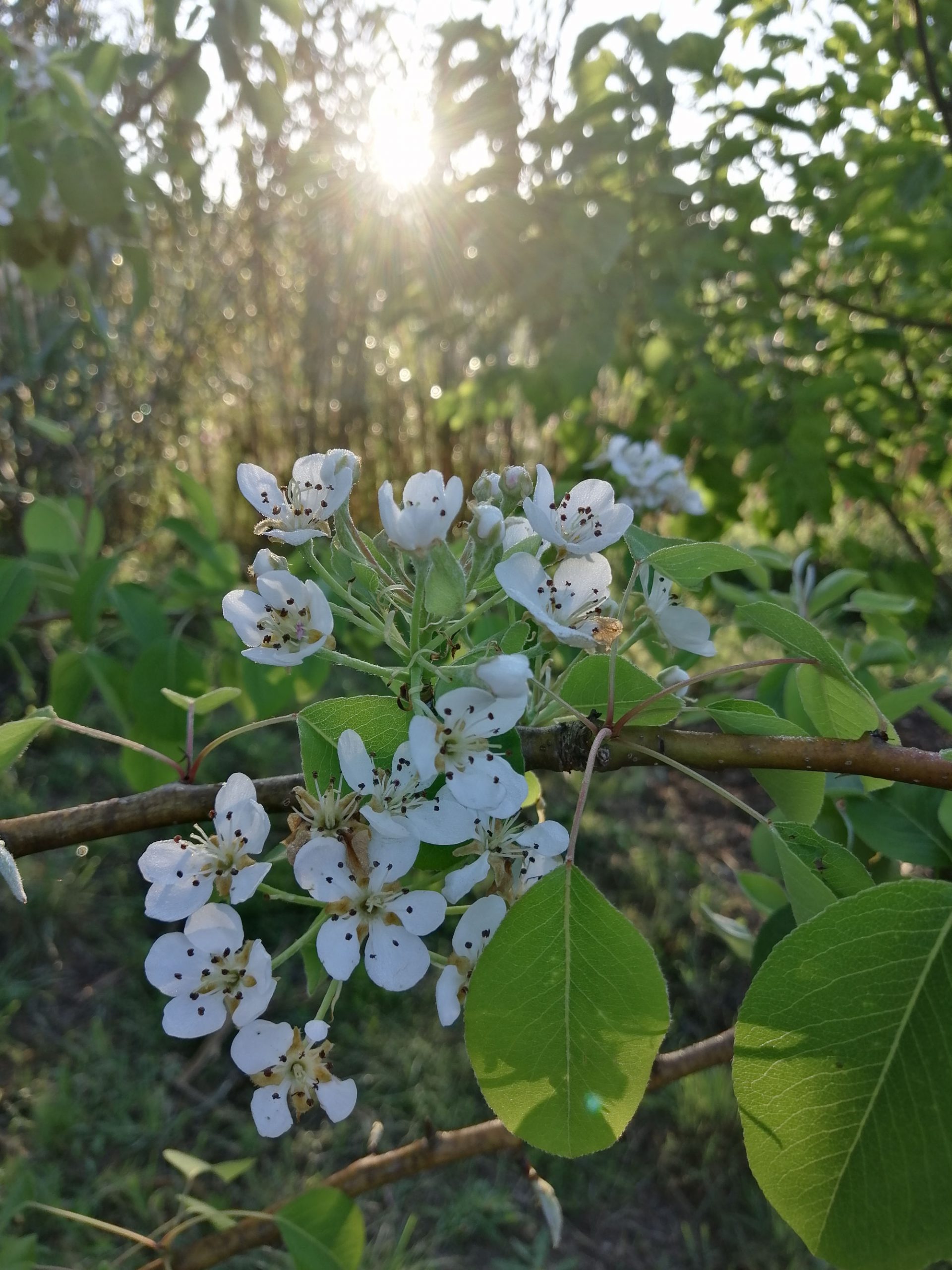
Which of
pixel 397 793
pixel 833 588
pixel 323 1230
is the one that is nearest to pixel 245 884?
pixel 397 793

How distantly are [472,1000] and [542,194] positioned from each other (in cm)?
229

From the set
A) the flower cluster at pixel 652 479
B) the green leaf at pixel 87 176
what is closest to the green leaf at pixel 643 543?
the green leaf at pixel 87 176

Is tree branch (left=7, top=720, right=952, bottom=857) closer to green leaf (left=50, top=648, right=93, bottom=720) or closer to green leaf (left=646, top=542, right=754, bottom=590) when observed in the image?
green leaf (left=646, top=542, right=754, bottom=590)

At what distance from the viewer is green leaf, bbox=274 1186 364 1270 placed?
0.99m

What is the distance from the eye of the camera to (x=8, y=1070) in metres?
2.23

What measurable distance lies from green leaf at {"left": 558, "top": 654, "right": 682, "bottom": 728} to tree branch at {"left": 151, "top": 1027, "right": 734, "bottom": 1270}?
461 mm

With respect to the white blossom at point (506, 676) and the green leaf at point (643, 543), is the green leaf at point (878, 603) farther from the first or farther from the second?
the white blossom at point (506, 676)

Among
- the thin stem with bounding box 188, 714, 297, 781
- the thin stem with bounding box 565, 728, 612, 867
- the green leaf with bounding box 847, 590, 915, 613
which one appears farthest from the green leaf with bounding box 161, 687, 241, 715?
the green leaf with bounding box 847, 590, 915, 613

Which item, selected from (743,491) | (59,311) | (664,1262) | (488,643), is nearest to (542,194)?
(743,491)

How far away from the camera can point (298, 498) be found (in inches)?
33.0

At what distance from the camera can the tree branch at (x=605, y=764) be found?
668 millimetres

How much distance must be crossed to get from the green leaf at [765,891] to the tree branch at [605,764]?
578mm

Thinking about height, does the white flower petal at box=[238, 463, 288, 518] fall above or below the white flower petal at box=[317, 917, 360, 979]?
above

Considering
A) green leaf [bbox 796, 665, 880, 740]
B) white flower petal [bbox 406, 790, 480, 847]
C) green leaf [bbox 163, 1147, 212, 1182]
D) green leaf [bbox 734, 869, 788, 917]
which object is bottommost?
green leaf [bbox 163, 1147, 212, 1182]
